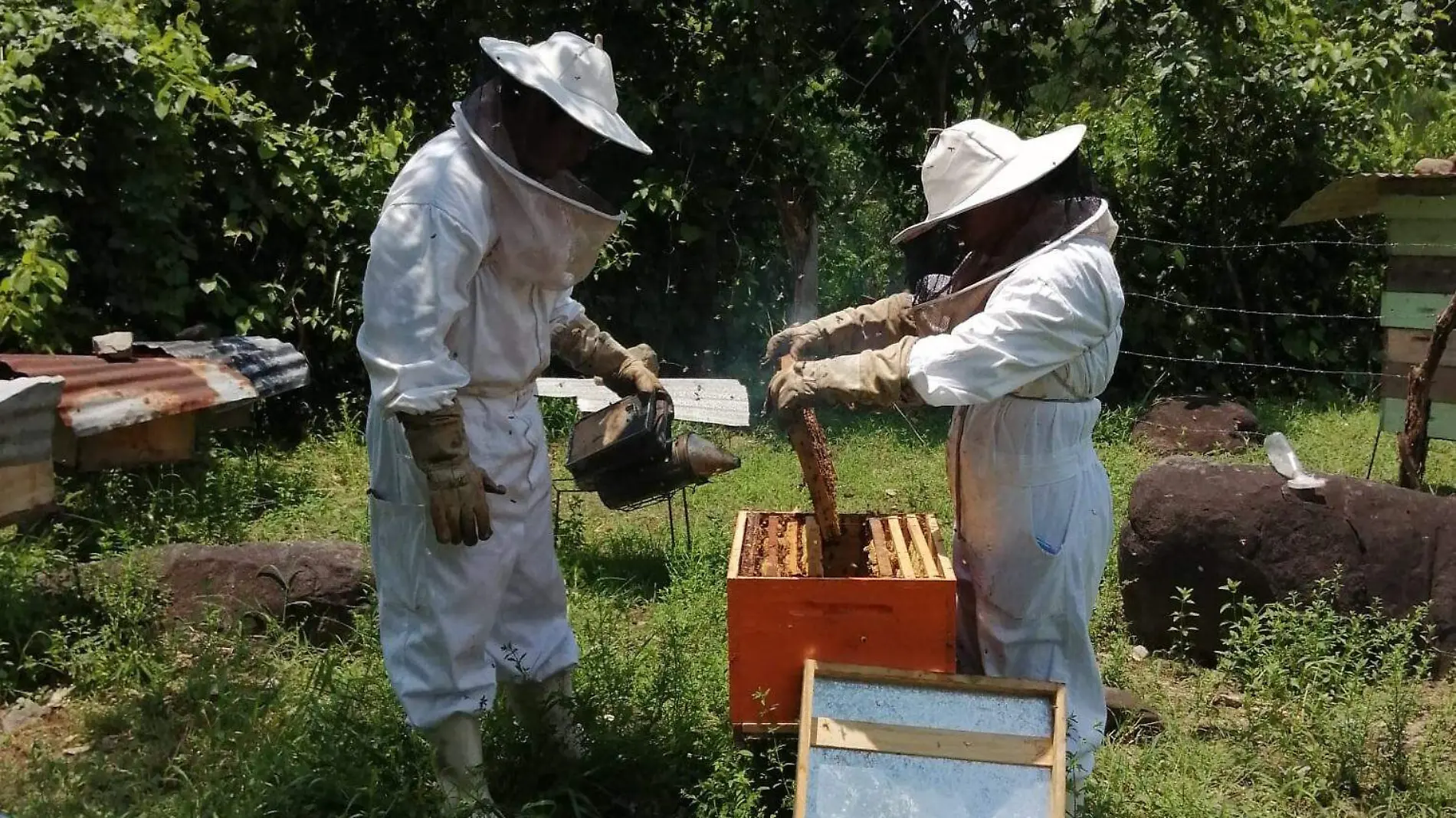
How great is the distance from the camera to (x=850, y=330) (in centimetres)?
286

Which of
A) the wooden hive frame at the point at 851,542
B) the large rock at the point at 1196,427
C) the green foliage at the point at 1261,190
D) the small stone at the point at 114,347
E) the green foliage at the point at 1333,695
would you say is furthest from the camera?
the green foliage at the point at 1261,190

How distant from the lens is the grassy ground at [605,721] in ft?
8.89

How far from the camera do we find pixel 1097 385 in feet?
7.89

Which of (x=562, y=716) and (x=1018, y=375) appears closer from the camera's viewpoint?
(x=1018, y=375)

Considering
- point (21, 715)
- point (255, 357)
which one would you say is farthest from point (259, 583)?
point (255, 357)

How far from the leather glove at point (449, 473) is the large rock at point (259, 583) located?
1838 mm

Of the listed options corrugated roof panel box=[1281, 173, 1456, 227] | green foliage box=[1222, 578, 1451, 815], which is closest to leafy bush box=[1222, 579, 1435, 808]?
green foliage box=[1222, 578, 1451, 815]

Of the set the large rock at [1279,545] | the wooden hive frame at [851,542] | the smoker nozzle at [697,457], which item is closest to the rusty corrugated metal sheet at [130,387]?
the smoker nozzle at [697,457]

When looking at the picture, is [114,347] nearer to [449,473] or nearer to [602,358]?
[602,358]

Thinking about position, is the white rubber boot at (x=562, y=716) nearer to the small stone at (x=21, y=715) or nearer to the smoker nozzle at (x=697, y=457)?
the smoker nozzle at (x=697, y=457)

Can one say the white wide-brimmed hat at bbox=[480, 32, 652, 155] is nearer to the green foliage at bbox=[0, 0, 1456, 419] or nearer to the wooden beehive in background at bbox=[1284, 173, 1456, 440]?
the green foliage at bbox=[0, 0, 1456, 419]

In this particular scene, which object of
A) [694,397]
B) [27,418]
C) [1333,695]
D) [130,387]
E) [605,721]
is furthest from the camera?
[694,397]

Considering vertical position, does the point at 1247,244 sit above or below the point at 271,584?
above

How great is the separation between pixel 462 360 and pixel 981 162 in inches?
47.7
